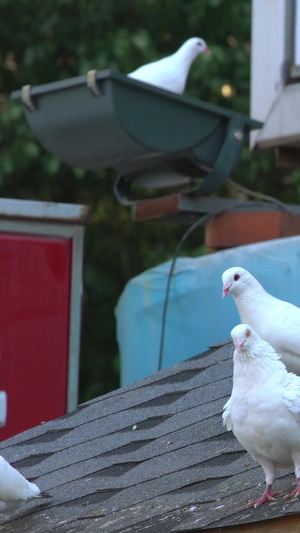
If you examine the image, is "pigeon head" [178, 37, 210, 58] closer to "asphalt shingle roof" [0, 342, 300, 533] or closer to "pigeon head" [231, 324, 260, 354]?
"asphalt shingle roof" [0, 342, 300, 533]

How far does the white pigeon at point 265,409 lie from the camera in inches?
114

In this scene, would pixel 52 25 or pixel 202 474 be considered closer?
pixel 202 474

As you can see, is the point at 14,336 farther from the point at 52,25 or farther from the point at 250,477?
the point at 52,25

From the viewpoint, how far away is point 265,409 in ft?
9.60

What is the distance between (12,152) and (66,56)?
6.33ft

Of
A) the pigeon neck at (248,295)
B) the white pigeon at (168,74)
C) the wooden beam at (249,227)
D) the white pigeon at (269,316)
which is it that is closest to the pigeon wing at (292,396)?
the white pigeon at (269,316)

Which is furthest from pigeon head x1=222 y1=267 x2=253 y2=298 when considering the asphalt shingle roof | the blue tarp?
the blue tarp

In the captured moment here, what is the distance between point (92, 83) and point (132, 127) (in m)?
0.33

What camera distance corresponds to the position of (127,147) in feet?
19.7

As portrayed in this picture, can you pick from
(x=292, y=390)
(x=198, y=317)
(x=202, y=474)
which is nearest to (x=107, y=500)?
(x=202, y=474)

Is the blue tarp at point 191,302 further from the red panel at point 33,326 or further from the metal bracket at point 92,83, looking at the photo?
the metal bracket at point 92,83

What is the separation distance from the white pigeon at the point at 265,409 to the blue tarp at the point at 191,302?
8.47 ft

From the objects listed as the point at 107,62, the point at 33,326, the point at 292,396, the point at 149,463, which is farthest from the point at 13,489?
the point at 107,62

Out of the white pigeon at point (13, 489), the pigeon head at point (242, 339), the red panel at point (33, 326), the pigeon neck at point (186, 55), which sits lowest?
the red panel at point (33, 326)
